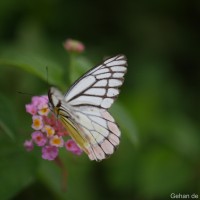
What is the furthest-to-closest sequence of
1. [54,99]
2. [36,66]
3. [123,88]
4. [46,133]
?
[123,88] → [36,66] → [46,133] → [54,99]

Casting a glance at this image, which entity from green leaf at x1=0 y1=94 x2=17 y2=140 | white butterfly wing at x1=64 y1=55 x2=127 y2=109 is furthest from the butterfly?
green leaf at x1=0 y1=94 x2=17 y2=140

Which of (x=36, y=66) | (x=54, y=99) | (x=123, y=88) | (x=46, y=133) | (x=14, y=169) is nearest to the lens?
(x=54, y=99)

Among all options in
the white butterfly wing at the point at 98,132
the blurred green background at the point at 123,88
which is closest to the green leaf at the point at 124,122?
the blurred green background at the point at 123,88

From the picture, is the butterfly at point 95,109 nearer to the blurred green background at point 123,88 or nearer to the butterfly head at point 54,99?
the butterfly head at point 54,99

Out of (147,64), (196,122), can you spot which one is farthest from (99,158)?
(147,64)

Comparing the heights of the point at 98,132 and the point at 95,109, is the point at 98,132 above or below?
below

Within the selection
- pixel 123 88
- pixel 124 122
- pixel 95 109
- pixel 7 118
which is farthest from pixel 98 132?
pixel 123 88

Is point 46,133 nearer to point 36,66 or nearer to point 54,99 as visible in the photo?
point 54,99

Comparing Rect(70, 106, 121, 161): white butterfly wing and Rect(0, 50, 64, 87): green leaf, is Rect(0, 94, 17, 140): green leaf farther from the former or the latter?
Rect(70, 106, 121, 161): white butterfly wing
